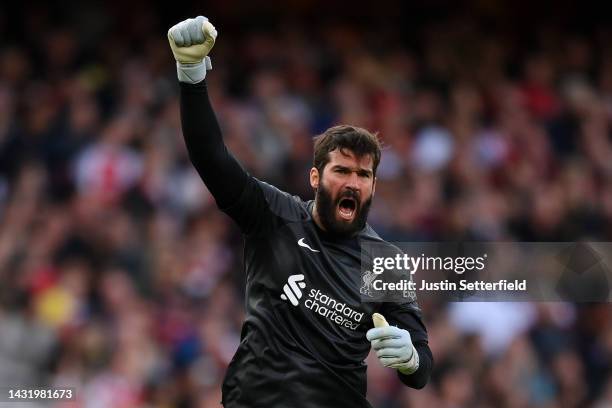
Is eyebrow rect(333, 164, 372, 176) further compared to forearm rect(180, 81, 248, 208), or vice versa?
eyebrow rect(333, 164, 372, 176)

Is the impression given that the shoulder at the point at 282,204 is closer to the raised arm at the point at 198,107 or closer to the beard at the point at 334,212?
the beard at the point at 334,212

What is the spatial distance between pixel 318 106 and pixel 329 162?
6.14 meters

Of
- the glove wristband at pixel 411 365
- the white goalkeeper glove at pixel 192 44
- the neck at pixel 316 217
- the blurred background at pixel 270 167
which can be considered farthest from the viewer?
the blurred background at pixel 270 167

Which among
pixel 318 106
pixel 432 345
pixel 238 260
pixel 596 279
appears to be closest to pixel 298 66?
pixel 318 106

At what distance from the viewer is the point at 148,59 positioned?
11.3m

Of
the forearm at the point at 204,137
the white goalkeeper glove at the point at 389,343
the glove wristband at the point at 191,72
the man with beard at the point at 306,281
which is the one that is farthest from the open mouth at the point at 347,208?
the glove wristband at the point at 191,72

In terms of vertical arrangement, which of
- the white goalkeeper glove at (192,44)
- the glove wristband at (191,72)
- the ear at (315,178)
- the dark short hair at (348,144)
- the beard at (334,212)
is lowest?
the beard at (334,212)

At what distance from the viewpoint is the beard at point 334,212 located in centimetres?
475

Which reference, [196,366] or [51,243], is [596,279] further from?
[51,243]

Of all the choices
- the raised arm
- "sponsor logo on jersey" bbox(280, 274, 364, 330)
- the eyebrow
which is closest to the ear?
the eyebrow

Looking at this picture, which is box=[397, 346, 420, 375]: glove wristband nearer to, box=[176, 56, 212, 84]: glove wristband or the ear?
the ear

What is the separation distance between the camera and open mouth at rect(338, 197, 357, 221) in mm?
4762

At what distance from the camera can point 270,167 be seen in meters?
10.1

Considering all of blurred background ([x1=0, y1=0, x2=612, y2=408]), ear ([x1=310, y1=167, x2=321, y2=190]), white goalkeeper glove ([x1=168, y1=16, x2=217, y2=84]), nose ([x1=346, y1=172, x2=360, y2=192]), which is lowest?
nose ([x1=346, y1=172, x2=360, y2=192])
